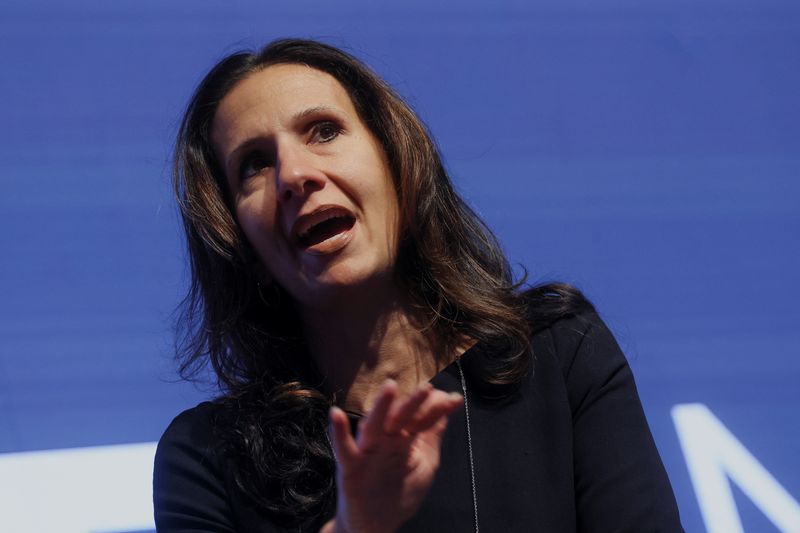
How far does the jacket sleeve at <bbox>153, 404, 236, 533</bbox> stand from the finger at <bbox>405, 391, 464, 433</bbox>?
15.0 inches

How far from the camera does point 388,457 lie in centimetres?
83

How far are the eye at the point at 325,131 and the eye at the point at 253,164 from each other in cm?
6

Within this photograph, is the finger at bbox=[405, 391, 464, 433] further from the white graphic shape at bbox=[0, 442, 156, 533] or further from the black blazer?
the white graphic shape at bbox=[0, 442, 156, 533]

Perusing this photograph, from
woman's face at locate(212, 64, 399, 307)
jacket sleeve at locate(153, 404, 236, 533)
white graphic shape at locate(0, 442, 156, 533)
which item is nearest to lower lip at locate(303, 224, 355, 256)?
woman's face at locate(212, 64, 399, 307)

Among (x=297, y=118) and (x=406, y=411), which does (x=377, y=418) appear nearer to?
(x=406, y=411)

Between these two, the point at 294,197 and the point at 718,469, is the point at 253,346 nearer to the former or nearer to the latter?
the point at 294,197

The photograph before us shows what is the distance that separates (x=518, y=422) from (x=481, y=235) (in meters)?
0.29

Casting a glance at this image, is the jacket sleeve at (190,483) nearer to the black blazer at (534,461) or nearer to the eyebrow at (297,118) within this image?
the black blazer at (534,461)

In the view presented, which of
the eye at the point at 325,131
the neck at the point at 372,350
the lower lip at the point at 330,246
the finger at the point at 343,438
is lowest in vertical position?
the finger at the point at 343,438

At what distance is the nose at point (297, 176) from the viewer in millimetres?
1126

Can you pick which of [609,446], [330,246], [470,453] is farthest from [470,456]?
[330,246]

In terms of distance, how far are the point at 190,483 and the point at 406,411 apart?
16.6 inches

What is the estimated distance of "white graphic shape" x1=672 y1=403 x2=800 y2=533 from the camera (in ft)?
4.83

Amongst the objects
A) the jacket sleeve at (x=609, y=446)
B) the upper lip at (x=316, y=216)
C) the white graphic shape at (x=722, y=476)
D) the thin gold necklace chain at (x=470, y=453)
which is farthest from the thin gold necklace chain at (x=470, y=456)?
the white graphic shape at (x=722, y=476)
